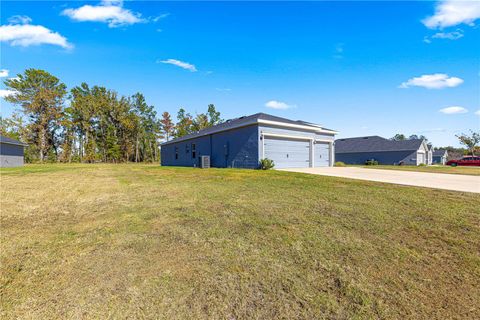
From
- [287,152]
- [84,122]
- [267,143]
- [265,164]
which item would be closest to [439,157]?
[287,152]

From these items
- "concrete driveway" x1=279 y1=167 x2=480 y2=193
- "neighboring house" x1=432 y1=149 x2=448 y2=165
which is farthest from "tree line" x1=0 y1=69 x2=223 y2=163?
"neighboring house" x1=432 y1=149 x2=448 y2=165

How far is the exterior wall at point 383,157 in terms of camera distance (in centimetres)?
3033

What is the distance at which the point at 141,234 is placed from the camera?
3.26 meters

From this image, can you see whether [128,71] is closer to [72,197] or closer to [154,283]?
[72,197]

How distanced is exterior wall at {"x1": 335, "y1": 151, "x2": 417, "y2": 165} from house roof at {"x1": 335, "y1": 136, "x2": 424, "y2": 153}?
0.52 meters

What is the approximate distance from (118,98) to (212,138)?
3346cm

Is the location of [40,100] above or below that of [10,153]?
above

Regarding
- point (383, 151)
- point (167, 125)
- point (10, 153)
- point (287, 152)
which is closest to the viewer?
point (287, 152)

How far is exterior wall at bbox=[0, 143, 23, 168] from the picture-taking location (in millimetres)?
20577

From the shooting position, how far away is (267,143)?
1426 cm

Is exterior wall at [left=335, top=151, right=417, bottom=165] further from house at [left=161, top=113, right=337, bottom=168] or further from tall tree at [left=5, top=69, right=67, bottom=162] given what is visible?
tall tree at [left=5, top=69, right=67, bottom=162]

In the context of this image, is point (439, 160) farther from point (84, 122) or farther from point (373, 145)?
point (84, 122)

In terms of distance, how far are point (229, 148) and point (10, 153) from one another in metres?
22.6

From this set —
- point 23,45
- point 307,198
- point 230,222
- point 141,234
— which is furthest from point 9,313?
point 23,45
